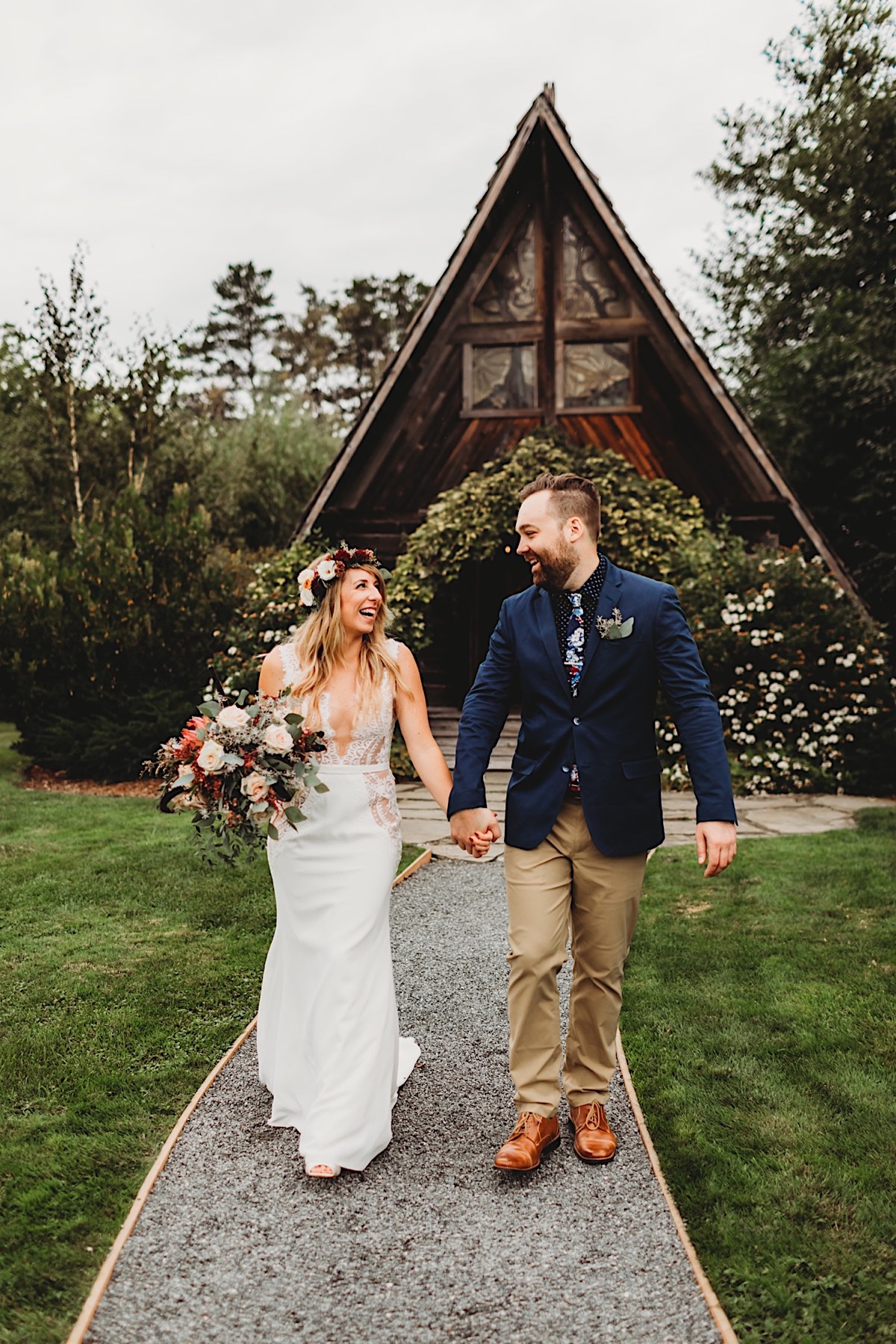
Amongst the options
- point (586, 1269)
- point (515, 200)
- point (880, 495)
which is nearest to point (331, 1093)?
point (586, 1269)

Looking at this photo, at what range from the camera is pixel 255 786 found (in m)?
3.65

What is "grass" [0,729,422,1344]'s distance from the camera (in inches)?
132

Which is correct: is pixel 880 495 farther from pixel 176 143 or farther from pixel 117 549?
pixel 176 143

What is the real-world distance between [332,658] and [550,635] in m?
0.92

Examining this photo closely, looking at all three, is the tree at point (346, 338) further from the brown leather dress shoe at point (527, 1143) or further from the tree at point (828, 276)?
the brown leather dress shoe at point (527, 1143)

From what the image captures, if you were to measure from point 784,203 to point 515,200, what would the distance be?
13094 mm

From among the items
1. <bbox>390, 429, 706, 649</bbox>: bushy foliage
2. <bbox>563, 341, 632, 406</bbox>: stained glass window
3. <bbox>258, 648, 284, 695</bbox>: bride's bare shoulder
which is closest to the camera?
<bbox>258, 648, 284, 695</bbox>: bride's bare shoulder

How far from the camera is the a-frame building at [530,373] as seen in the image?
13125 millimetres

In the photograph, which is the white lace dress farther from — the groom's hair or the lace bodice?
the groom's hair

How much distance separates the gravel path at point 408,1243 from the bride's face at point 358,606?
184cm

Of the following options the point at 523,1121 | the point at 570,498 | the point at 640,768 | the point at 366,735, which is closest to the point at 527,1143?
the point at 523,1121

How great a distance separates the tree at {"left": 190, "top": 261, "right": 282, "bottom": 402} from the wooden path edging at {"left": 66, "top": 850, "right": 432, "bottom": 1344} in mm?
45531

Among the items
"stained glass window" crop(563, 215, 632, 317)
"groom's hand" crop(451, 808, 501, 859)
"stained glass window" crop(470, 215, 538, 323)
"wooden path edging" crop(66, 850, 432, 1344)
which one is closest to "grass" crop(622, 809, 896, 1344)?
"groom's hand" crop(451, 808, 501, 859)

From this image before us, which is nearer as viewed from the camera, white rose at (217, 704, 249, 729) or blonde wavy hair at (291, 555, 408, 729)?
white rose at (217, 704, 249, 729)
